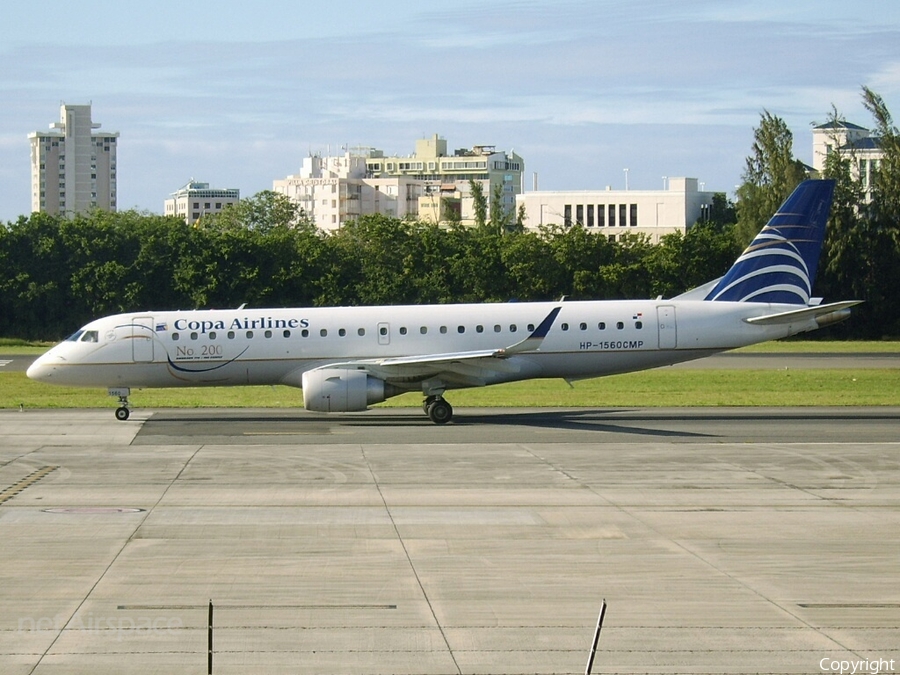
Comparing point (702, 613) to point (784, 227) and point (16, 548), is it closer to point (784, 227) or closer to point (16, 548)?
point (16, 548)

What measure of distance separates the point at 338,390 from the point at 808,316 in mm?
12569

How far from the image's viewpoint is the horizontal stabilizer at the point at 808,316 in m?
31.9

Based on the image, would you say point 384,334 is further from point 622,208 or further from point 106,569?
point 622,208

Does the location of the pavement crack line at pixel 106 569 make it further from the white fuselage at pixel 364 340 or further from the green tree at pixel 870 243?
the green tree at pixel 870 243

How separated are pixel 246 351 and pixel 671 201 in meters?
99.2

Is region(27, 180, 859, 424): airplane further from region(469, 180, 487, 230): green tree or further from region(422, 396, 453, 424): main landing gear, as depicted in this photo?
region(469, 180, 487, 230): green tree

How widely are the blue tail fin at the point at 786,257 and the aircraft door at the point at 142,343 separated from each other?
15.3 m

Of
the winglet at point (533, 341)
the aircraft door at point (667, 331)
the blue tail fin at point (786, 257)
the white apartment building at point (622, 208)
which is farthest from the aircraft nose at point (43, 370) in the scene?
Result: the white apartment building at point (622, 208)

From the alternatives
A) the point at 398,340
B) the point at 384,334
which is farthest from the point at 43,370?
the point at 398,340

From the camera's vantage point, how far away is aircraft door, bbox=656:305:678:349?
1281 inches

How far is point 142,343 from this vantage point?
32219 mm

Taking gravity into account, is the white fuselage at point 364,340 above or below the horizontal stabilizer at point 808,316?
below

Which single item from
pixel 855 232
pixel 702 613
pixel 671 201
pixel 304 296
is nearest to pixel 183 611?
pixel 702 613

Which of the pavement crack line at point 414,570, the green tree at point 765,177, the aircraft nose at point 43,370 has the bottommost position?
the pavement crack line at point 414,570
